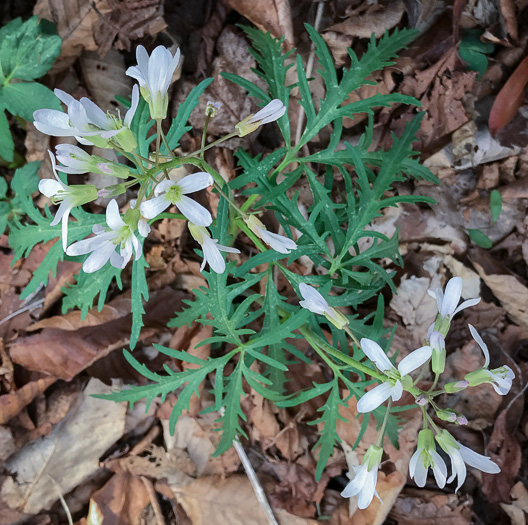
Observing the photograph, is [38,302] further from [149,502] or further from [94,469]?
[149,502]

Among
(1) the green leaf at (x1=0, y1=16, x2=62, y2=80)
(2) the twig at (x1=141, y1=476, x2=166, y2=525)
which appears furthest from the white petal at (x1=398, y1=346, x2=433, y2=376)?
(1) the green leaf at (x1=0, y1=16, x2=62, y2=80)

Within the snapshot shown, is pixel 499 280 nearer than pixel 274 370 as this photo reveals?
No

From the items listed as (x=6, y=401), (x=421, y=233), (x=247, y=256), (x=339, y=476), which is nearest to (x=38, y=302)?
(x=6, y=401)

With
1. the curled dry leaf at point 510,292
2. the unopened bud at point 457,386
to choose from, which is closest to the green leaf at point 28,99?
the unopened bud at point 457,386

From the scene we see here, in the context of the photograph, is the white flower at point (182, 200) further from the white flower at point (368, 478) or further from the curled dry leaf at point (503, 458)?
the curled dry leaf at point (503, 458)

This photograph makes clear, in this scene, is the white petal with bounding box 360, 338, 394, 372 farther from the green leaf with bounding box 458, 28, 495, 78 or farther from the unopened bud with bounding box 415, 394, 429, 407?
the green leaf with bounding box 458, 28, 495, 78

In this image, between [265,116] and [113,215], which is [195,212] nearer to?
[113,215]
